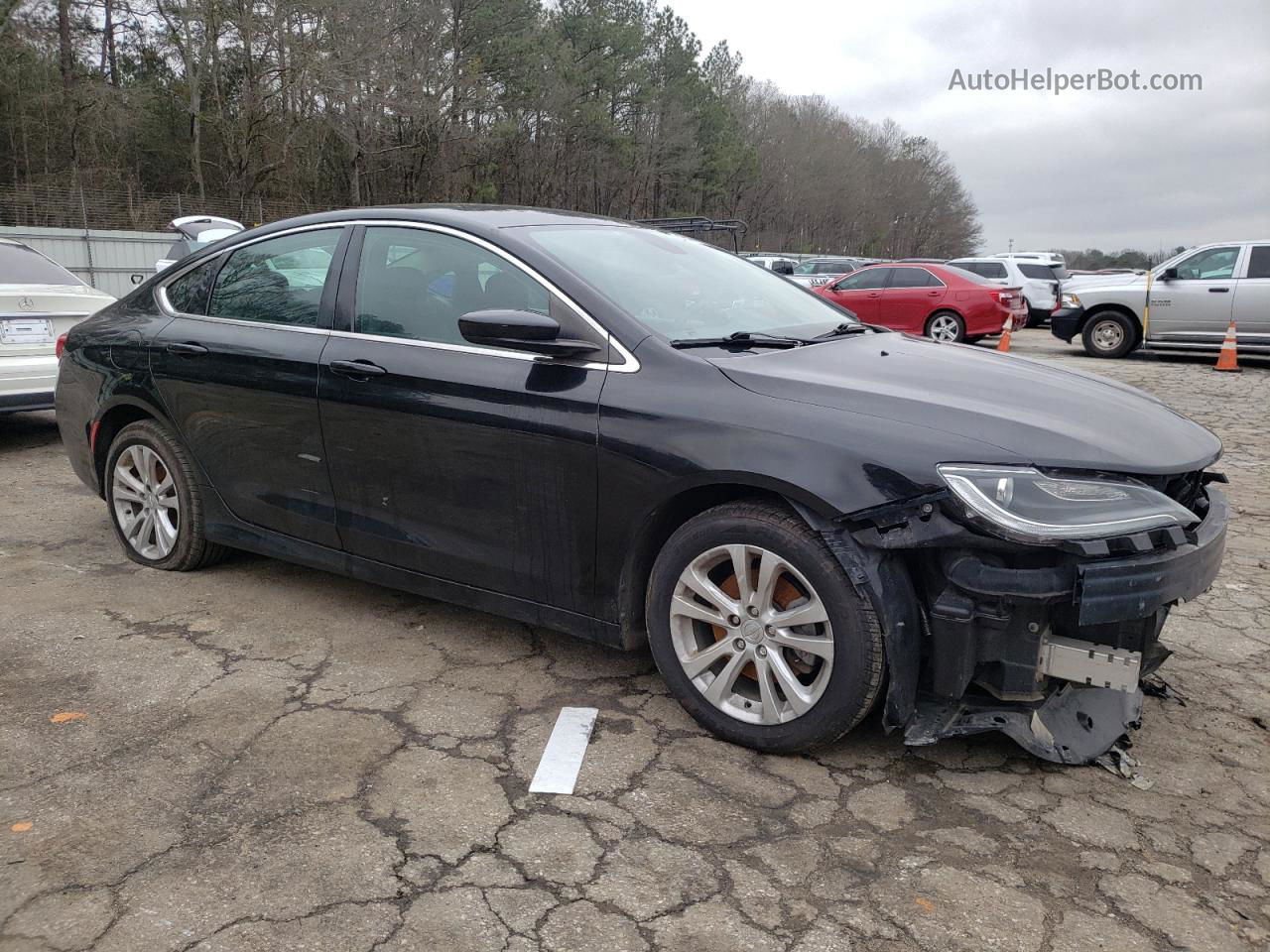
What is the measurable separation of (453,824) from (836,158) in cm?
8816

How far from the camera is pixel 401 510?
3.54 metres

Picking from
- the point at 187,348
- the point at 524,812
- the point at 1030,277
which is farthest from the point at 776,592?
the point at 1030,277

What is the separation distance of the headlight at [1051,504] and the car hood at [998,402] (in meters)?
0.04

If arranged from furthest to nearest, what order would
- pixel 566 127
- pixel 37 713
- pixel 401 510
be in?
pixel 566 127 < pixel 401 510 < pixel 37 713

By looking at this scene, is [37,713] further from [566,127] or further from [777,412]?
[566,127]

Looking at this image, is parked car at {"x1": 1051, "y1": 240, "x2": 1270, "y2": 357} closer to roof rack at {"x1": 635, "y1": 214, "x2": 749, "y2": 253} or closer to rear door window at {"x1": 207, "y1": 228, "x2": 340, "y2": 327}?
roof rack at {"x1": 635, "y1": 214, "x2": 749, "y2": 253}

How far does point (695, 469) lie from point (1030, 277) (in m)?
21.9

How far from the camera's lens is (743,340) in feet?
10.8

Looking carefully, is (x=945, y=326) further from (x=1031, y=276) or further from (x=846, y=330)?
(x=846, y=330)

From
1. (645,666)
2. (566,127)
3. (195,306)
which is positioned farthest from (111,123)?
(645,666)

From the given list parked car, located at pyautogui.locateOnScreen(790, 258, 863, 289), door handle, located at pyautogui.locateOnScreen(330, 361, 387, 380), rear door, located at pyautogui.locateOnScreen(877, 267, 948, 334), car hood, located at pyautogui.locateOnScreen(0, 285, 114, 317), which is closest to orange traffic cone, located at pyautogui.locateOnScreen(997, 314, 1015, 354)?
rear door, located at pyautogui.locateOnScreen(877, 267, 948, 334)

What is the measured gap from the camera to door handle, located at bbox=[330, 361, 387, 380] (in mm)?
3527

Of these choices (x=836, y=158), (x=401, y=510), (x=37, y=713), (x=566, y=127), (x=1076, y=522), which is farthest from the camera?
(x=836, y=158)

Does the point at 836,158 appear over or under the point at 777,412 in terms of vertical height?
over
